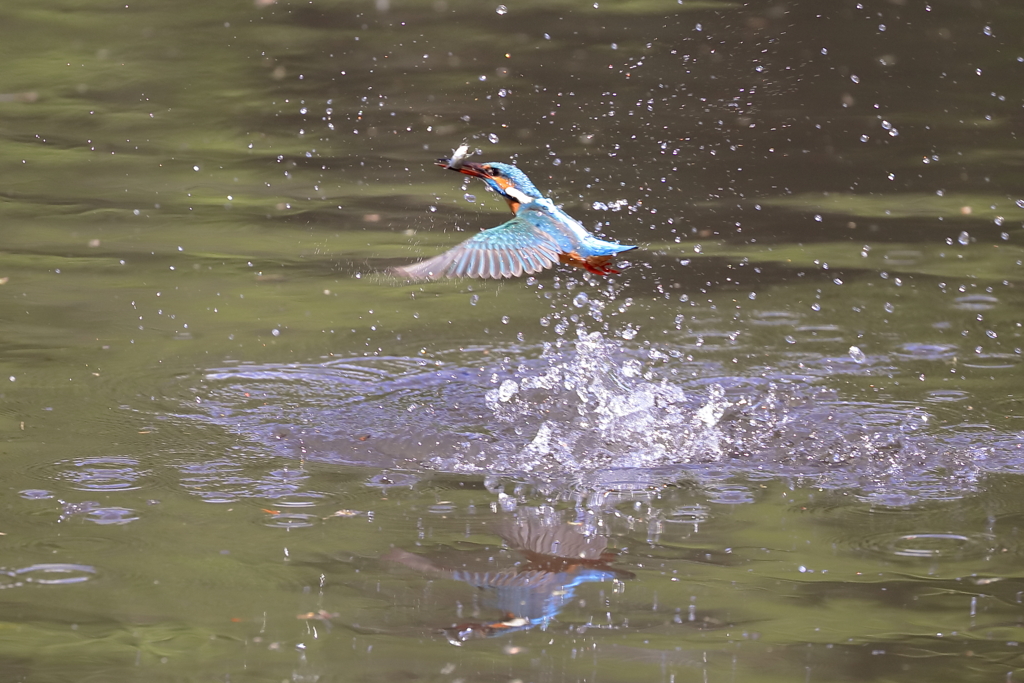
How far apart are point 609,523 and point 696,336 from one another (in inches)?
73.6

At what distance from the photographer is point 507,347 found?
4.73 metres

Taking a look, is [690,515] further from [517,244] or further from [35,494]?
[35,494]

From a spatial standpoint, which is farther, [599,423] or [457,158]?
[599,423]

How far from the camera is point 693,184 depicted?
6.44 meters

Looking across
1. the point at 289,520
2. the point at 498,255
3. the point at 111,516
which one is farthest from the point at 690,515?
the point at 111,516

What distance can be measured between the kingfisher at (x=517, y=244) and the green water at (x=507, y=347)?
0.57m

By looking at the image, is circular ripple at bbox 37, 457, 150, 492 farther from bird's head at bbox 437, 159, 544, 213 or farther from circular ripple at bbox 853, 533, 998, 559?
circular ripple at bbox 853, 533, 998, 559

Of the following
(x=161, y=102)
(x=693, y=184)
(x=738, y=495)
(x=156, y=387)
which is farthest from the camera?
(x=161, y=102)

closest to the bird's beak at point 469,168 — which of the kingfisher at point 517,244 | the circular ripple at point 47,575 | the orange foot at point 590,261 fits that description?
the kingfisher at point 517,244

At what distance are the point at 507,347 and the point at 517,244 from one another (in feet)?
3.96

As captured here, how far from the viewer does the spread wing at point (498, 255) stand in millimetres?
3273

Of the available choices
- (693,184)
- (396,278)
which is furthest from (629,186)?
(396,278)

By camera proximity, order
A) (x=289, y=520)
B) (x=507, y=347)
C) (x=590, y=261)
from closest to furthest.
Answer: (x=289, y=520) → (x=590, y=261) → (x=507, y=347)

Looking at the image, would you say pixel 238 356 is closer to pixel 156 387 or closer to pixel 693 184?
pixel 156 387
